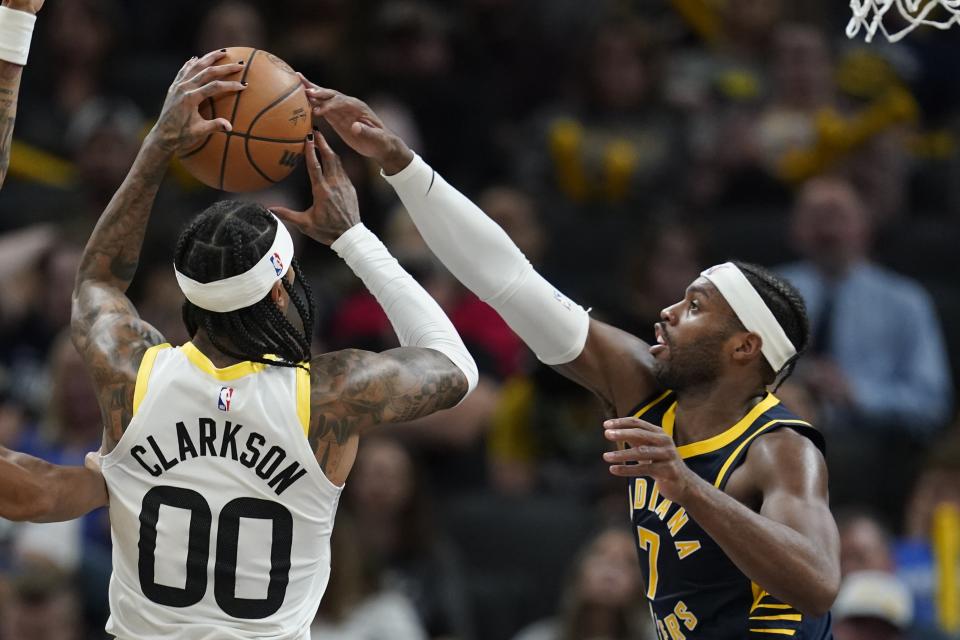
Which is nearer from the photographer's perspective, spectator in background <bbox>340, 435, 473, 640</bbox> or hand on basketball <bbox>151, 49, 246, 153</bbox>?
hand on basketball <bbox>151, 49, 246, 153</bbox>

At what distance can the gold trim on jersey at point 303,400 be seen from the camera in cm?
464

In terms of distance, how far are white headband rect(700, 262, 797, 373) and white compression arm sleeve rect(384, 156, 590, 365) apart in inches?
20.5

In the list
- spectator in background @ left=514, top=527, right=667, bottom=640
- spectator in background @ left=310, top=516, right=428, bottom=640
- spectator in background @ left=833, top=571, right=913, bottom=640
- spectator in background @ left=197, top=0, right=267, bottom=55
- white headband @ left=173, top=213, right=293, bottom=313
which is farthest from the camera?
spectator in background @ left=197, top=0, right=267, bottom=55

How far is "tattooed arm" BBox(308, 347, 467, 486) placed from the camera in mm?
4699

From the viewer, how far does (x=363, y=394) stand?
4762mm

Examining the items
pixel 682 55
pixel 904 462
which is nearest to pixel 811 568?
pixel 904 462

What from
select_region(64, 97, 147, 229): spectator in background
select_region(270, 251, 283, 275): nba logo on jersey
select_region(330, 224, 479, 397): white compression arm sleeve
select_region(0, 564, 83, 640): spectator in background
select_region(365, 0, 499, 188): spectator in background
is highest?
select_region(270, 251, 283, 275): nba logo on jersey

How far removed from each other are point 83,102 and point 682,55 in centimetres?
448

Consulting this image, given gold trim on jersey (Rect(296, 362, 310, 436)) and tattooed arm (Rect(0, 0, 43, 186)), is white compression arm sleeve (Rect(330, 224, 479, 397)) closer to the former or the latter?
gold trim on jersey (Rect(296, 362, 310, 436))

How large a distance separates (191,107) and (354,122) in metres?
0.58

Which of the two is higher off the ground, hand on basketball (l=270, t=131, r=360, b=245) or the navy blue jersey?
hand on basketball (l=270, t=131, r=360, b=245)

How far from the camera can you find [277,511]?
4676mm

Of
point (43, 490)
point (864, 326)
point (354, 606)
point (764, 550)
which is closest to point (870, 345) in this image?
point (864, 326)

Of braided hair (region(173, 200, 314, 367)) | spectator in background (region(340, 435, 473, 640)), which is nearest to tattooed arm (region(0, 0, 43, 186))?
braided hair (region(173, 200, 314, 367))
